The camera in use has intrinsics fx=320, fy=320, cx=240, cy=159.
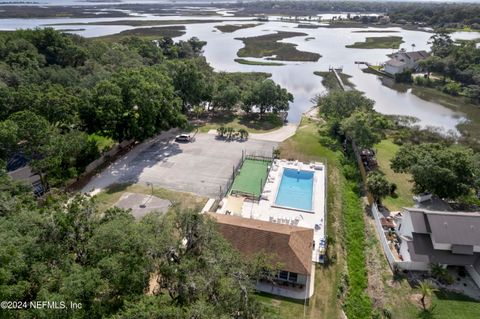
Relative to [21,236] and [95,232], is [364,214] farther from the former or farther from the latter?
[21,236]

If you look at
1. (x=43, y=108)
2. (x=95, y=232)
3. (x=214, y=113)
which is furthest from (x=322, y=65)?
(x=95, y=232)

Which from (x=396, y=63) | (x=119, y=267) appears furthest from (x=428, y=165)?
(x=396, y=63)

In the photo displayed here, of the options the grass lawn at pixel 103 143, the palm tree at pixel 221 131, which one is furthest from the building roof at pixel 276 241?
the palm tree at pixel 221 131

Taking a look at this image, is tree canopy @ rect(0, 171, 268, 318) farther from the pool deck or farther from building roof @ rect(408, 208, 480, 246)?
building roof @ rect(408, 208, 480, 246)

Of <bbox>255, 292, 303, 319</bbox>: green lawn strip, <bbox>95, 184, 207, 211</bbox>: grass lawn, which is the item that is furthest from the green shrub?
<bbox>255, 292, 303, 319</bbox>: green lawn strip

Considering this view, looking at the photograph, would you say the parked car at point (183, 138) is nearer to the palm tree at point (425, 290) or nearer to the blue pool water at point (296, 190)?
the blue pool water at point (296, 190)

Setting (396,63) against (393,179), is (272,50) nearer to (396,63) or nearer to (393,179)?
(396,63)
